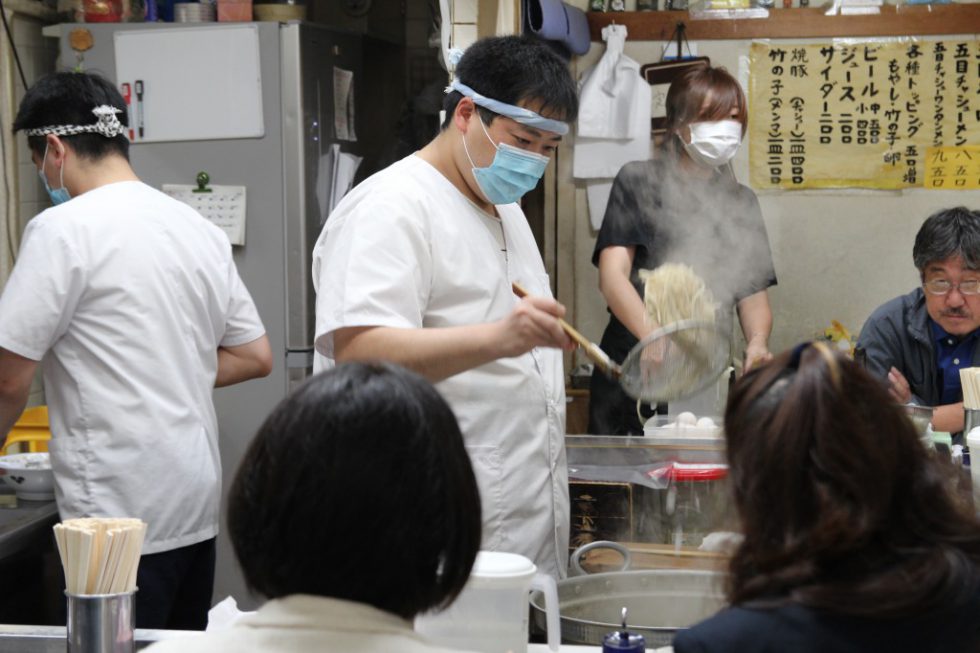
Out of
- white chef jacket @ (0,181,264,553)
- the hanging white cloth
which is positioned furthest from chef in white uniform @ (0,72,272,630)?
the hanging white cloth

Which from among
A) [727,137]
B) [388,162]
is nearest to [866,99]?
[727,137]

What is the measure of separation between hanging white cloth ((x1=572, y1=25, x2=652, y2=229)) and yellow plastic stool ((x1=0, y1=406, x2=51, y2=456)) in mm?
2541

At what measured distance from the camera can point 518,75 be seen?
243 cm

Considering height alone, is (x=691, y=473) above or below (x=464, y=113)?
below

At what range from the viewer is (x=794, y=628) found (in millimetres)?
1378

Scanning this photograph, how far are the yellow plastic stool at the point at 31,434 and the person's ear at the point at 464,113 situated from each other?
71.1 inches

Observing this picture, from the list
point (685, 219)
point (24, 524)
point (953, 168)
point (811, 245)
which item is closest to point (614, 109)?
point (811, 245)

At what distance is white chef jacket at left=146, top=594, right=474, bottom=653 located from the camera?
115 cm

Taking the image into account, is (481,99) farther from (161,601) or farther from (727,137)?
(727,137)

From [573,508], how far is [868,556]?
5.02 feet

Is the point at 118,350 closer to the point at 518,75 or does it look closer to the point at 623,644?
the point at 518,75

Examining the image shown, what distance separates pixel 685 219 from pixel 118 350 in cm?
205

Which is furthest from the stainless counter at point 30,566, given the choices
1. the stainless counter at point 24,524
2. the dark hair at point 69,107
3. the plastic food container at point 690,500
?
the plastic food container at point 690,500

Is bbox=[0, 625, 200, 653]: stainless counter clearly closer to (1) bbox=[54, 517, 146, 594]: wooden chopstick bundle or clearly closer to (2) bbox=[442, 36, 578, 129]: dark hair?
(1) bbox=[54, 517, 146, 594]: wooden chopstick bundle
